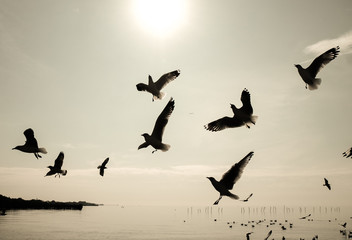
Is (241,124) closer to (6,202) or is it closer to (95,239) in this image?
(95,239)

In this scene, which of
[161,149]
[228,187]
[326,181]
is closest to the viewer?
[228,187]

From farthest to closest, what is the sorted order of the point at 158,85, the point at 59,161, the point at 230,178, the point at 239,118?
the point at 59,161
the point at 158,85
the point at 239,118
the point at 230,178

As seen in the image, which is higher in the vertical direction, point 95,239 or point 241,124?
point 241,124

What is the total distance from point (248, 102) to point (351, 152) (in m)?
4.09

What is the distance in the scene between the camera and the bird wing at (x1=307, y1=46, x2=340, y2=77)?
567 inches

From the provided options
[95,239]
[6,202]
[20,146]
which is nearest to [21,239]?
[95,239]

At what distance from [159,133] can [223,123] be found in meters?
2.70

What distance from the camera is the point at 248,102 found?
12.9m

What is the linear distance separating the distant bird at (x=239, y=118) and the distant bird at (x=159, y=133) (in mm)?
1836

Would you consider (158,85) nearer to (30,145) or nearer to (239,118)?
(239,118)

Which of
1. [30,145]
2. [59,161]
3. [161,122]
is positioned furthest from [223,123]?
[59,161]

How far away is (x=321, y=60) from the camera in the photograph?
47.6 feet

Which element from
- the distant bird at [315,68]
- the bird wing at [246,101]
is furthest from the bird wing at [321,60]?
the bird wing at [246,101]

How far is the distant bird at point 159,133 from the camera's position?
523 inches
